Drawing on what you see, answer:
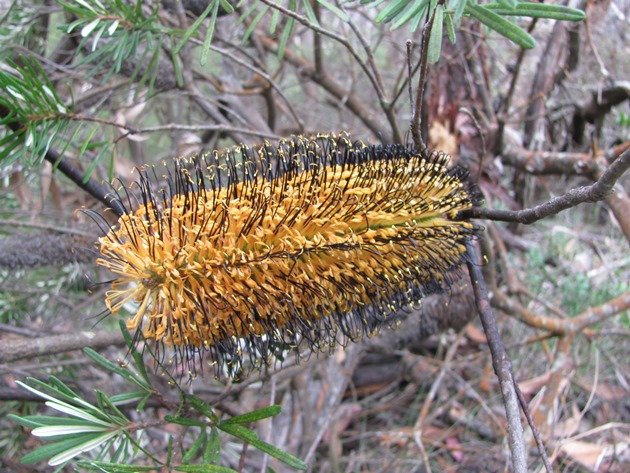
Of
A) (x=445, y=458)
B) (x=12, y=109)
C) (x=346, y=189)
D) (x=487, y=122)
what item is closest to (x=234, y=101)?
(x=487, y=122)

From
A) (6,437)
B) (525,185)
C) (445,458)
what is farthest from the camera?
(525,185)

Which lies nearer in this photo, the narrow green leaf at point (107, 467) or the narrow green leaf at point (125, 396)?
the narrow green leaf at point (107, 467)


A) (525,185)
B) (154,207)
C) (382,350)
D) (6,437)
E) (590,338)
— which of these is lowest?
(6,437)

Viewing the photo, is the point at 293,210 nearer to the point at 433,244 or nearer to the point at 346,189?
the point at 346,189

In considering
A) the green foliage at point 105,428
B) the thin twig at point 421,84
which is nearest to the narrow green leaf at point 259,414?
the green foliage at point 105,428

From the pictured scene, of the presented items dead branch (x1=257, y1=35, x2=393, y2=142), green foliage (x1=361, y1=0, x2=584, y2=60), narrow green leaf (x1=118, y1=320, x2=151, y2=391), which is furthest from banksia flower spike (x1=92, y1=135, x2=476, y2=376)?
dead branch (x1=257, y1=35, x2=393, y2=142)

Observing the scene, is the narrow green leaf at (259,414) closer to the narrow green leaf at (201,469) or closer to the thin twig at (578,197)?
the narrow green leaf at (201,469)

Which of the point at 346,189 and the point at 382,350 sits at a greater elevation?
the point at 346,189
